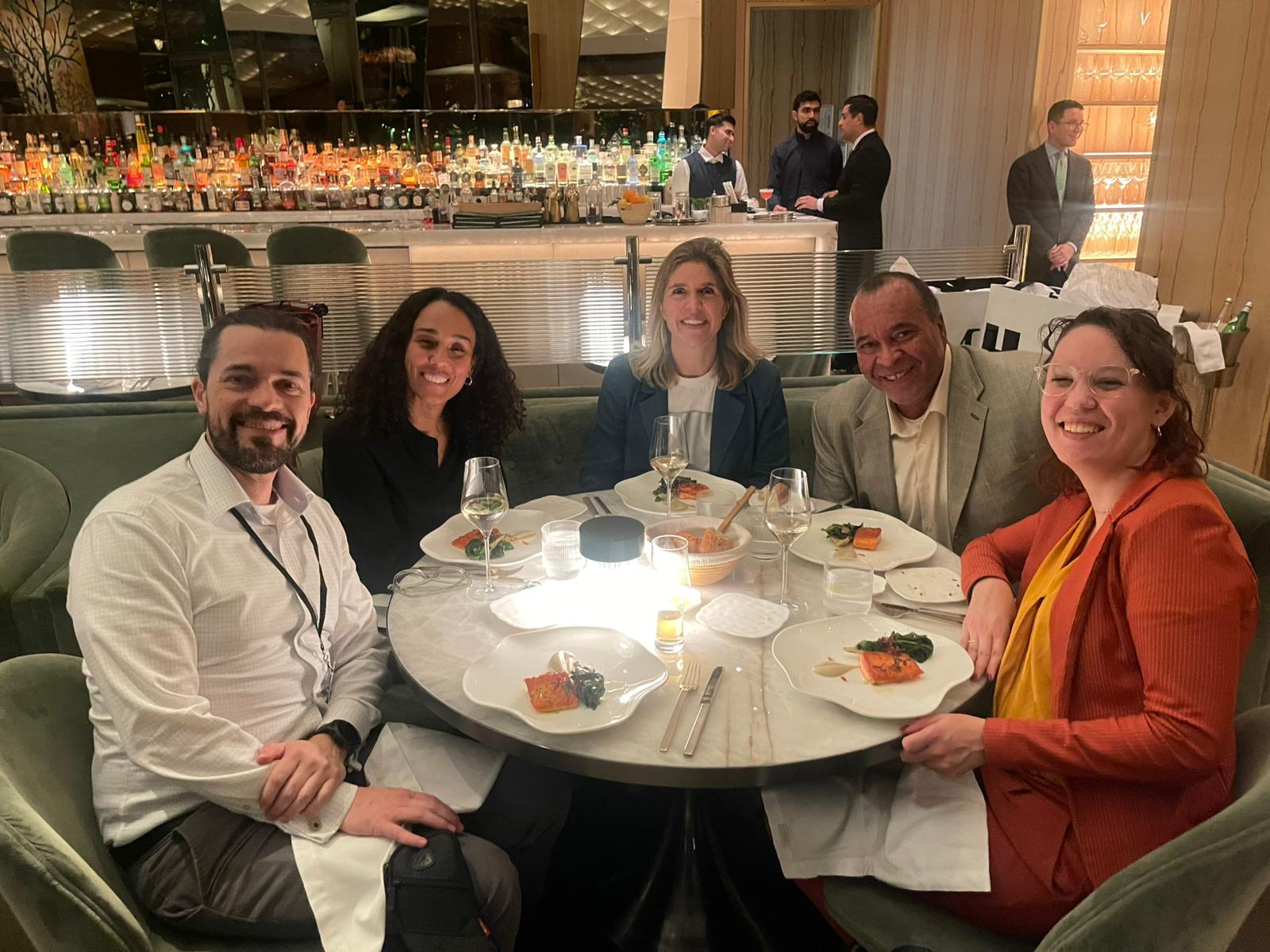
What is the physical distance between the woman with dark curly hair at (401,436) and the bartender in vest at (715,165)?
4.53 metres

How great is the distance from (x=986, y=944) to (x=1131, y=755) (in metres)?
0.34

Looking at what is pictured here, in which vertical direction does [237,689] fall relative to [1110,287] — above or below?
below

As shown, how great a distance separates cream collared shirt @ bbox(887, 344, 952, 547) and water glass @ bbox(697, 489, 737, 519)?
0.47 metres

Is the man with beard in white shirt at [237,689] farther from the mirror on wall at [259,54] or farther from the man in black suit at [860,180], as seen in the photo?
the mirror on wall at [259,54]

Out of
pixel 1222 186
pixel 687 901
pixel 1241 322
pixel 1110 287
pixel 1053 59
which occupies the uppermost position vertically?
pixel 1053 59

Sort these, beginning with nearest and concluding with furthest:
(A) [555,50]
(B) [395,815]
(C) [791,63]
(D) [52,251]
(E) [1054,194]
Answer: (B) [395,815] → (D) [52,251] → (E) [1054,194] → (A) [555,50] → (C) [791,63]

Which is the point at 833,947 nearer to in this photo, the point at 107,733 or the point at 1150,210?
the point at 107,733

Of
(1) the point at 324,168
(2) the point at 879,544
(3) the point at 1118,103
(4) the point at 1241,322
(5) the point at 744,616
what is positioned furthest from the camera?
(1) the point at 324,168

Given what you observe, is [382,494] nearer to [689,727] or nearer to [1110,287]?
[689,727]

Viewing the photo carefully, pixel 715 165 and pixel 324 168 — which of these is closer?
pixel 715 165

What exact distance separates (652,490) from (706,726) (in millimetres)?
1030

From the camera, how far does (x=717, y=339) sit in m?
2.77

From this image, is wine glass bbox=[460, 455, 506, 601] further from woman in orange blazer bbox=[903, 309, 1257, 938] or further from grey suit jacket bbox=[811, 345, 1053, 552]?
grey suit jacket bbox=[811, 345, 1053, 552]

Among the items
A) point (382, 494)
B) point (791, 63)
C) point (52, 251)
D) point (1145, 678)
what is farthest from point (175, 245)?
point (791, 63)
